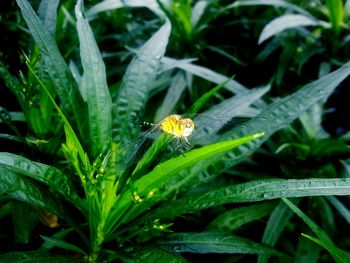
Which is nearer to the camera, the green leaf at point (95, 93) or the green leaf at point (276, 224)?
the green leaf at point (95, 93)

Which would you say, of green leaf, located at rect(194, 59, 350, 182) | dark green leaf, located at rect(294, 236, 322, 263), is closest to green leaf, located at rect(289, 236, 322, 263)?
dark green leaf, located at rect(294, 236, 322, 263)

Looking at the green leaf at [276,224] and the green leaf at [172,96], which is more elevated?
the green leaf at [172,96]

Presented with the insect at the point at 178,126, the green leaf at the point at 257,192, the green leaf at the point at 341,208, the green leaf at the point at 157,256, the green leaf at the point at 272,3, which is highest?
the green leaf at the point at 272,3

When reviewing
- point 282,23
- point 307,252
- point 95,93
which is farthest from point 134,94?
point 282,23

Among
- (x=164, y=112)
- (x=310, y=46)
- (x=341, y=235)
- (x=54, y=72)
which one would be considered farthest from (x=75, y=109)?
(x=310, y=46)

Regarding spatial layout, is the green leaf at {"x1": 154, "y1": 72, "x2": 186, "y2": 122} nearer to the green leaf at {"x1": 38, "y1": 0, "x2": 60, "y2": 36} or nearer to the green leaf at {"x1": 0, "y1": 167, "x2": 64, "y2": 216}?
the green leaf at {"x1": 38, "y1": 0, "x2": 60, "y2": 36}

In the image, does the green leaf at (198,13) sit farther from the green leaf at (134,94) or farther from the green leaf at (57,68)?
the green leaf at (57,68)

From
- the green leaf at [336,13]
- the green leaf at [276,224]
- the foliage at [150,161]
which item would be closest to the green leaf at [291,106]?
the foliage at [150,161]
